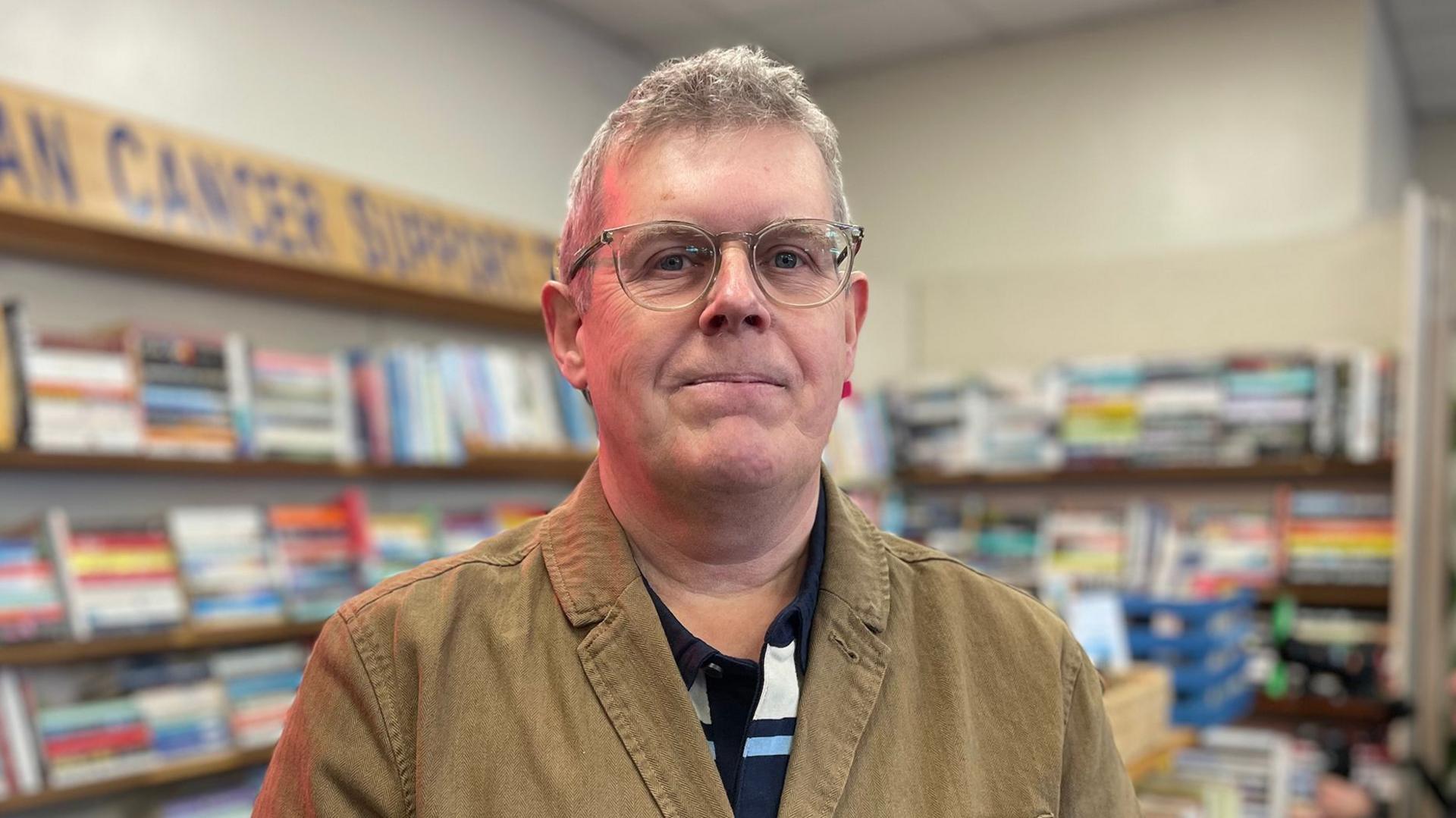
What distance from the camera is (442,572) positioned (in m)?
1.12

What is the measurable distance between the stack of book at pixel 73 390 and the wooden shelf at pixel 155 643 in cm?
46

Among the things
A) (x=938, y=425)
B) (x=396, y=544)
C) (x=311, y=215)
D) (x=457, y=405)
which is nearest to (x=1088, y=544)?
(x=938, y=425)

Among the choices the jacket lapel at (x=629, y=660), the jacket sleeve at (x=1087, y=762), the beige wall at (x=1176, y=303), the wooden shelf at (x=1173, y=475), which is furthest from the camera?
the beige wall at (x=1176, y=303)

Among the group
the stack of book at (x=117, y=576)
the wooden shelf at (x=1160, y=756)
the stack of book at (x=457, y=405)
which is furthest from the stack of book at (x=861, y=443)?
the stack of book at (x=117, y=576)

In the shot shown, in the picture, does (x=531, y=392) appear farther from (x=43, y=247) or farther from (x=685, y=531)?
(x=685, y=531)

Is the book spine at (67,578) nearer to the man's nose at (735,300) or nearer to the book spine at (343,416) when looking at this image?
the book spine at (343,416)

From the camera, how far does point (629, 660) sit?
1.07m

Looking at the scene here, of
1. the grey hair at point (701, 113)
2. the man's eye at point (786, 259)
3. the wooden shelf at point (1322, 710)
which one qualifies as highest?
the grey hair at point (701, 113)

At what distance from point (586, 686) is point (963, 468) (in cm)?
434

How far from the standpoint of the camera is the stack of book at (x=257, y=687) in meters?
3.22

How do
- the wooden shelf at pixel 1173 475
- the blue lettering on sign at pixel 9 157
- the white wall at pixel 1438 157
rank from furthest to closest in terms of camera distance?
the white wall at pixel 1438 157
the wooden shelf at pixel 1173 475
the blue lettering on sign at pixel 9 157

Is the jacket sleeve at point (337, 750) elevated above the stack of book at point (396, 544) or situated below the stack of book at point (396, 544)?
above

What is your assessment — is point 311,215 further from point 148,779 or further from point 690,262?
point 690,262

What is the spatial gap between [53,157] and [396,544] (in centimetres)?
147
